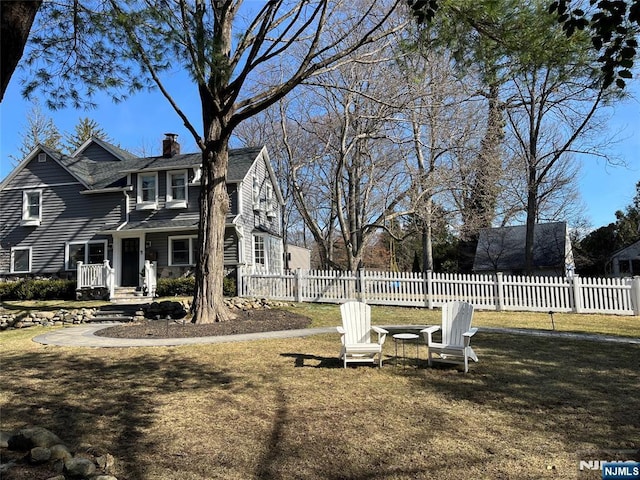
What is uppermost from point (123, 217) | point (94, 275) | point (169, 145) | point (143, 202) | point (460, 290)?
point (169, 145)

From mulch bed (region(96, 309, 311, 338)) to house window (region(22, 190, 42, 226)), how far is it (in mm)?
13937

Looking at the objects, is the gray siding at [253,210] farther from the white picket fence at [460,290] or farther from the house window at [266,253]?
the white picket fence at [460,290]

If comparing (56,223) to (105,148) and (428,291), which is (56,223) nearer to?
(105,148)

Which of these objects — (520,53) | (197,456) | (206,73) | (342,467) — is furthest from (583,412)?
(206,73)

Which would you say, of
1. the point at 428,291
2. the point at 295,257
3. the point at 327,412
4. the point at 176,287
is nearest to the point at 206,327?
the point at 327,412

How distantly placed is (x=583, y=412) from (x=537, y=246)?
25.7 m

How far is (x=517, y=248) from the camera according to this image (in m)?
28.3

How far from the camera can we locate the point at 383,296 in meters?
15.7

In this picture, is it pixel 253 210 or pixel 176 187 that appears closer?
pixel 176 187

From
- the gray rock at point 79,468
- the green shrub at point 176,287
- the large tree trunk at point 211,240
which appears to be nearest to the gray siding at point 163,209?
the green shrub at point 176,287

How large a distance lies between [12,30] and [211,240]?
8227mm

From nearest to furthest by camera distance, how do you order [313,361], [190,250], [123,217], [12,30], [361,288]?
1. [12,30]
2. [313,361]
3. [361,288]
4. [190,250]
5. [123,217]

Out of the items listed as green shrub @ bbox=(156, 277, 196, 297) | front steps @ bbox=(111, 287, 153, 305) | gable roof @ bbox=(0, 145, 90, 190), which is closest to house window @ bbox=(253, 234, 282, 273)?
green shrub @ bbox=(156, 277, 196, 297)

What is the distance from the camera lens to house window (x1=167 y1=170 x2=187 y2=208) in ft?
65.1
